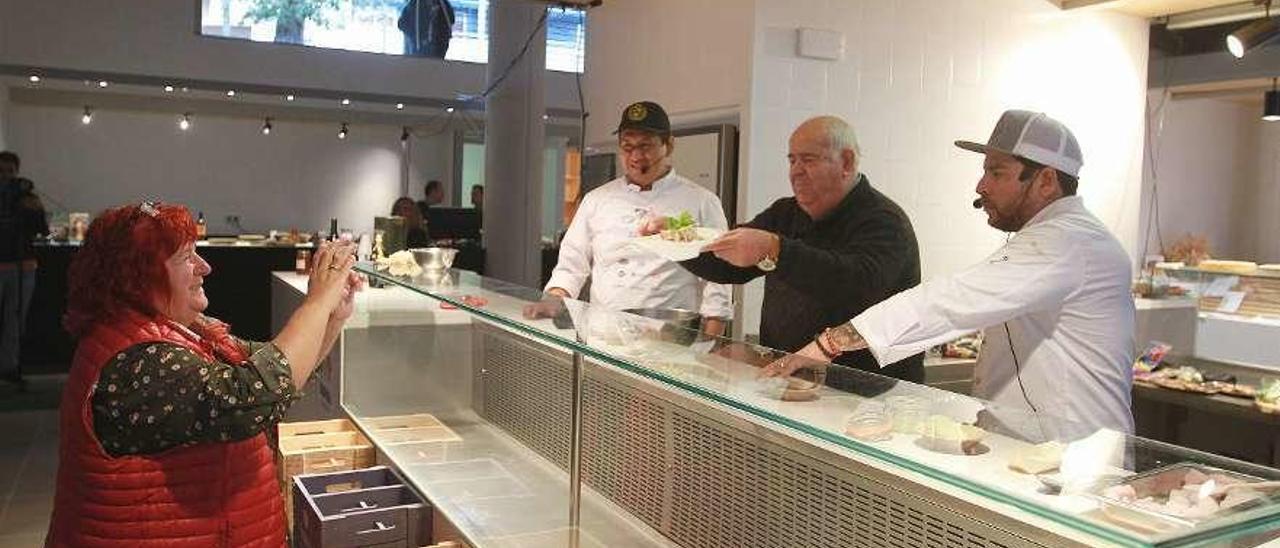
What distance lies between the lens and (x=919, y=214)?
4.59 m

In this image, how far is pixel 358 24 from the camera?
11.5 metres

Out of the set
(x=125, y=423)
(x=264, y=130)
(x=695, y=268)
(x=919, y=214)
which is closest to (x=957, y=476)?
(x=125, y=423)

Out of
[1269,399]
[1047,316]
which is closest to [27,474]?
[1047,316]

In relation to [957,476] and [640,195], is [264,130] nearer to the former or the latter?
[640,195]

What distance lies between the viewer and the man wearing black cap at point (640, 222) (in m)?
3.37

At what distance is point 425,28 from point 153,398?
411 inches

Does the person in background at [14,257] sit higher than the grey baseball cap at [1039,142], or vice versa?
the grey baseball cap at [1039,142]

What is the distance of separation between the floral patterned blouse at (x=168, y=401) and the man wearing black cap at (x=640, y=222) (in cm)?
149

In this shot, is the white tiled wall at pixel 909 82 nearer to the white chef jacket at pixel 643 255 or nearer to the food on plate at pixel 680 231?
the white chef jacket at pixel 643 255

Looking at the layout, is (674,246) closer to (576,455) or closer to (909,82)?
(576,455)

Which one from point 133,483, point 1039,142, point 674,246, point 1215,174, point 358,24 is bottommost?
point 133,483

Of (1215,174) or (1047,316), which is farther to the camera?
(1215,174)

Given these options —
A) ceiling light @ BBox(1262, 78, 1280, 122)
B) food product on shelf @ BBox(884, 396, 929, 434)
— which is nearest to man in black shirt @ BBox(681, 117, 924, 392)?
food product on shelf @ BBox(884, 396, 929, 434)

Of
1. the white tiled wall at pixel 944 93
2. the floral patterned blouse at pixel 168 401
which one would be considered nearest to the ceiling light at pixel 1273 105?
the white tiled wall at pixel 944 93
